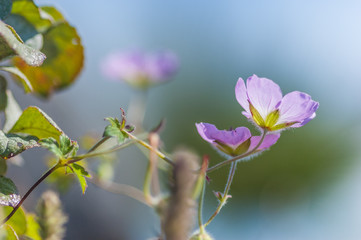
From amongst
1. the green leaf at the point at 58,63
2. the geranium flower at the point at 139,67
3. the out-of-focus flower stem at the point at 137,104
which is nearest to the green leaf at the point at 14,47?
the green leaf at the point at 58,63

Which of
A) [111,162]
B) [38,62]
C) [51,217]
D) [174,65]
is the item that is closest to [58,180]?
[111,162]

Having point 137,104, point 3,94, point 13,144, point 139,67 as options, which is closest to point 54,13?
point 3,94

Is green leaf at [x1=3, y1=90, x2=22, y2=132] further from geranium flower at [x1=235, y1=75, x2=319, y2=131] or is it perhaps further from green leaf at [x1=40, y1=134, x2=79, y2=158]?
geranium flower at [x1=235, y1=75, x2=319, y2=131]

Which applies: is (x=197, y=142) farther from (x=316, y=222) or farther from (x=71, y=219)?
(x=71, y=219)

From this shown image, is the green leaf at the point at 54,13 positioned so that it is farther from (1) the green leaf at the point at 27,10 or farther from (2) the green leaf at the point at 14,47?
(2) the green leaf at the point at 14,47

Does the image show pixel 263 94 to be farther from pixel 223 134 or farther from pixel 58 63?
pixel 58 63

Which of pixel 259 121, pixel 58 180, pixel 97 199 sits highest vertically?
pixel 259 121

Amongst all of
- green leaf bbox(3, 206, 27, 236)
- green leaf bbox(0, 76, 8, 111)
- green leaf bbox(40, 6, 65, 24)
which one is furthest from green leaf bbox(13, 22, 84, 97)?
green leaf bbox(3, 206, 27, 236)
